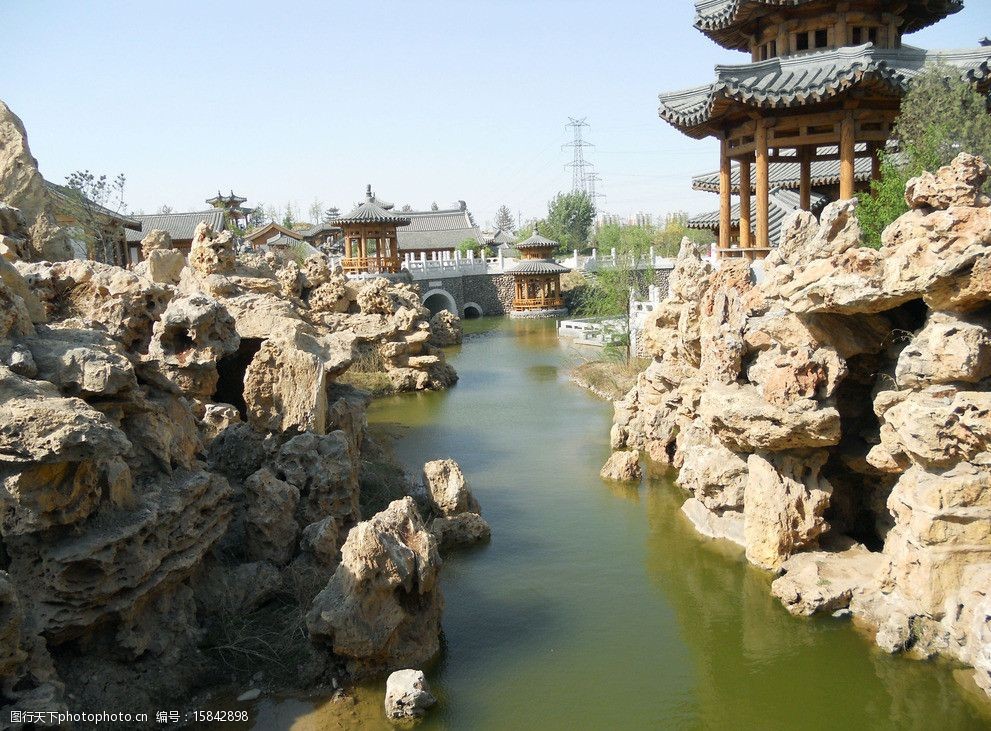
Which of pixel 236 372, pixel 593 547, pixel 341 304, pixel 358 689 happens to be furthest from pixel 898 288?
pixel 341 304

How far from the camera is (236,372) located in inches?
352

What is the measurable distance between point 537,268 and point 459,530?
Answer: 79.0 ft

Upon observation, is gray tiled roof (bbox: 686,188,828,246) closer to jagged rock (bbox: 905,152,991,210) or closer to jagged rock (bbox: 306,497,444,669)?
jagged rock (bbox: 905,152,991,210)

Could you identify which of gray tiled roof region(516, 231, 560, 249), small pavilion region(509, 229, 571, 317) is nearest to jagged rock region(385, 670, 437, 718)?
small pavilion region(509, 229, 571, 317)

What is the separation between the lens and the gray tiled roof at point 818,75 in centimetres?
885

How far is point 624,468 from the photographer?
385 inches

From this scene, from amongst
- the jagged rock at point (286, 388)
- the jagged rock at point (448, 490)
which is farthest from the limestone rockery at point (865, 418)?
the jagged rock at point (286, 388)

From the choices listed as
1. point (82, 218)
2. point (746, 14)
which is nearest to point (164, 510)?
point (746, 14)

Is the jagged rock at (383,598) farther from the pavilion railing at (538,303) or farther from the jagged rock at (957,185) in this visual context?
the pavilion railing at (538,303)

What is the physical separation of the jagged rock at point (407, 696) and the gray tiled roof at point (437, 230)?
115 feet

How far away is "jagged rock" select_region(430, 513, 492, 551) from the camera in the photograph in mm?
7906

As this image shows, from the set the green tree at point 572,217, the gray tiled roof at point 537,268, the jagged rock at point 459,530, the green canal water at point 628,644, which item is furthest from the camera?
the green tree at point 572,217

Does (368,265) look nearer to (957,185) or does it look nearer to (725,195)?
(725,195)

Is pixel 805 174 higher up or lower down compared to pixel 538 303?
higher up
